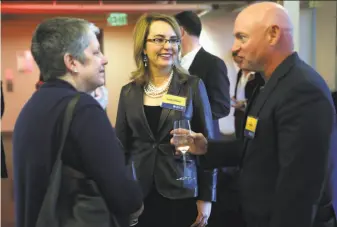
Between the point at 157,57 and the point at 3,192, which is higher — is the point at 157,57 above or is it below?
above

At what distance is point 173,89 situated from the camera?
220 centimetres

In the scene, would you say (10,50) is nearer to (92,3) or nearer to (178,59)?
(92,3)

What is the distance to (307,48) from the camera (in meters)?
6.84

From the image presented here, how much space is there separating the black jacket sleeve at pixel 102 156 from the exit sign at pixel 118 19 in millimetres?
5090

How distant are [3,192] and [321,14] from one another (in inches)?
201

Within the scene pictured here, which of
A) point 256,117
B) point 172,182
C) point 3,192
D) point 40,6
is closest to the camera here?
point 256,117

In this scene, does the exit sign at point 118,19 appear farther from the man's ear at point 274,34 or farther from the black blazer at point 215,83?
the man's ear at point 274,34

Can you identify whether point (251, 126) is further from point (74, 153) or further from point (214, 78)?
point (214, 78)

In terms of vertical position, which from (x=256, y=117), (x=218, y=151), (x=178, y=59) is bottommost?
(x=218, y=151)

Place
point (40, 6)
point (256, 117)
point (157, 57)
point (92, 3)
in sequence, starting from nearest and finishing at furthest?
point (256, 117)
point (157, 57)
point (40, 6)
point (92, 3)

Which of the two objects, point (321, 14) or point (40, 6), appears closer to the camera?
point (40, 6)

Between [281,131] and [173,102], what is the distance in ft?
2.60

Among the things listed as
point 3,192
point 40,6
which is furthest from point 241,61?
point 40,6

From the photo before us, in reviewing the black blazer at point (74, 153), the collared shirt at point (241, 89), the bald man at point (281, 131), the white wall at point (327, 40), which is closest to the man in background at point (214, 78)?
the bald man at point (281, 131)
